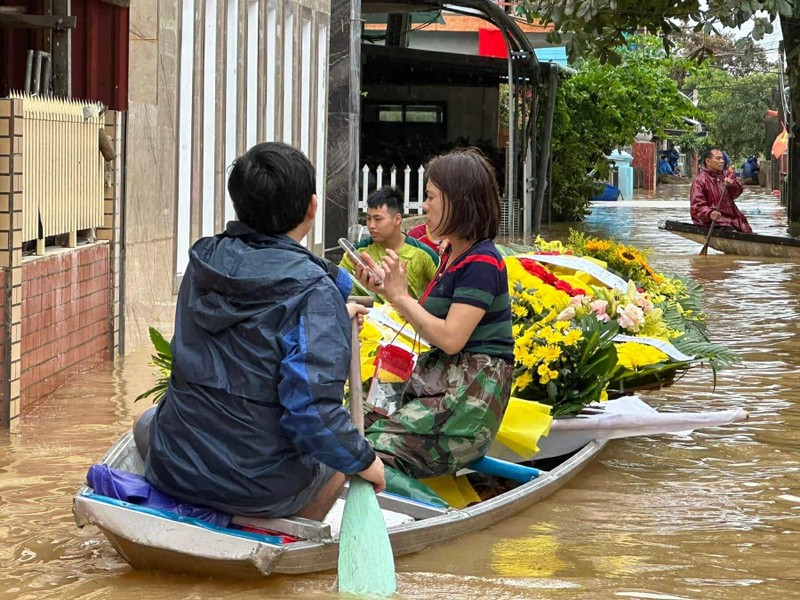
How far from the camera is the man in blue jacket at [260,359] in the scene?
4504mm

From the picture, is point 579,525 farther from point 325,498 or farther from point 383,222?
point 383,222

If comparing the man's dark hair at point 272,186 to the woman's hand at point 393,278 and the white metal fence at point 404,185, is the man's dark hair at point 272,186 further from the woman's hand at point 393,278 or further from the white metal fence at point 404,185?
the white metal fence at point 404,185

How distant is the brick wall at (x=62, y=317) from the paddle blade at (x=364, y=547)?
152 inches

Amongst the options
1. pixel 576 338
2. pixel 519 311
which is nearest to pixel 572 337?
pixel 576 338

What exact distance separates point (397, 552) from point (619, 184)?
149ft

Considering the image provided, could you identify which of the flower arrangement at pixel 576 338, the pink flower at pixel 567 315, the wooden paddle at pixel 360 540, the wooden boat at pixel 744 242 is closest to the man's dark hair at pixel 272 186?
the wooden paddle at pixel 360 540

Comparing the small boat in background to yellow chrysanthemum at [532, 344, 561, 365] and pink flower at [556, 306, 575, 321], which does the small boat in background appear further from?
yellow chrysanthemum at [532, 344, 561, 365]

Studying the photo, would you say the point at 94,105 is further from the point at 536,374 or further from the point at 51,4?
the point at 536,374

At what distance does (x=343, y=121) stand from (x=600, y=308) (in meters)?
8.14

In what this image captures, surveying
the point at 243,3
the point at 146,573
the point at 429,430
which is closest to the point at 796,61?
the point at 243,3

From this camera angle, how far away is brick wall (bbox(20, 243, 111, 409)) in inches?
326

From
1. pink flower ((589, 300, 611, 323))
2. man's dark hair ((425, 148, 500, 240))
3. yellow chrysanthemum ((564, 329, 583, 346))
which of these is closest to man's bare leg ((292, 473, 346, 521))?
man's dark hair ((425, 148, 500, 240))

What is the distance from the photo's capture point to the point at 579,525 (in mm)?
6371

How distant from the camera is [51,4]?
384 inches
